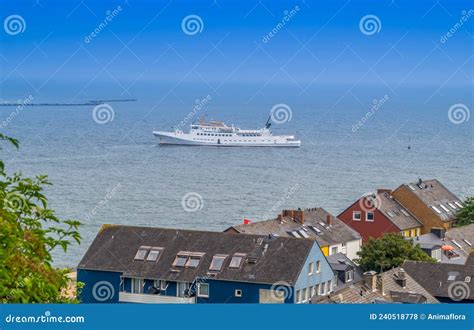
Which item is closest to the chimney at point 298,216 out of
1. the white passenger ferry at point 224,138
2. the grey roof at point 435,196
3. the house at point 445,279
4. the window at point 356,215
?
the window at point 356,215

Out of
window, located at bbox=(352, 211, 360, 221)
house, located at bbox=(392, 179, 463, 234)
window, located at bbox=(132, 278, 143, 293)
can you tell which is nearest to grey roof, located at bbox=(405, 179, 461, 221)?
house, located at bbox=(392, 179, 463, 234)

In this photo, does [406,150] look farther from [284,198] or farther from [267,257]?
[267,257]

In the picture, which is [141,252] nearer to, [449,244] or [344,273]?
[344,273]

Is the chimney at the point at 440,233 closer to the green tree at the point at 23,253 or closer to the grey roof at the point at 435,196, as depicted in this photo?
the grey roof at the point at 435,196

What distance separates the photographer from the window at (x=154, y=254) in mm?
14607

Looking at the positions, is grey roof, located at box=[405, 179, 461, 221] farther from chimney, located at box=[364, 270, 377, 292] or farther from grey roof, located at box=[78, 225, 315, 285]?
chimney, located at box=[364, 270, 377, 292]

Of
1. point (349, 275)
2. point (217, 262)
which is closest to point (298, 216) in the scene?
point (349, 275)

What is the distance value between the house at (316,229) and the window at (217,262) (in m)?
2.62

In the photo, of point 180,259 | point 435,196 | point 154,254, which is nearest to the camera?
point 180,259

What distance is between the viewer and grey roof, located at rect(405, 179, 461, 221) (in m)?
22.2

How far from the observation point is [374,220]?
2102 centimetres

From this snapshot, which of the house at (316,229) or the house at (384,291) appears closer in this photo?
the house at (384,291)

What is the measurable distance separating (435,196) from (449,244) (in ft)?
14.5

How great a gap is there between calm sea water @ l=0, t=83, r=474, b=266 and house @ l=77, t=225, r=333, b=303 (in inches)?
161
